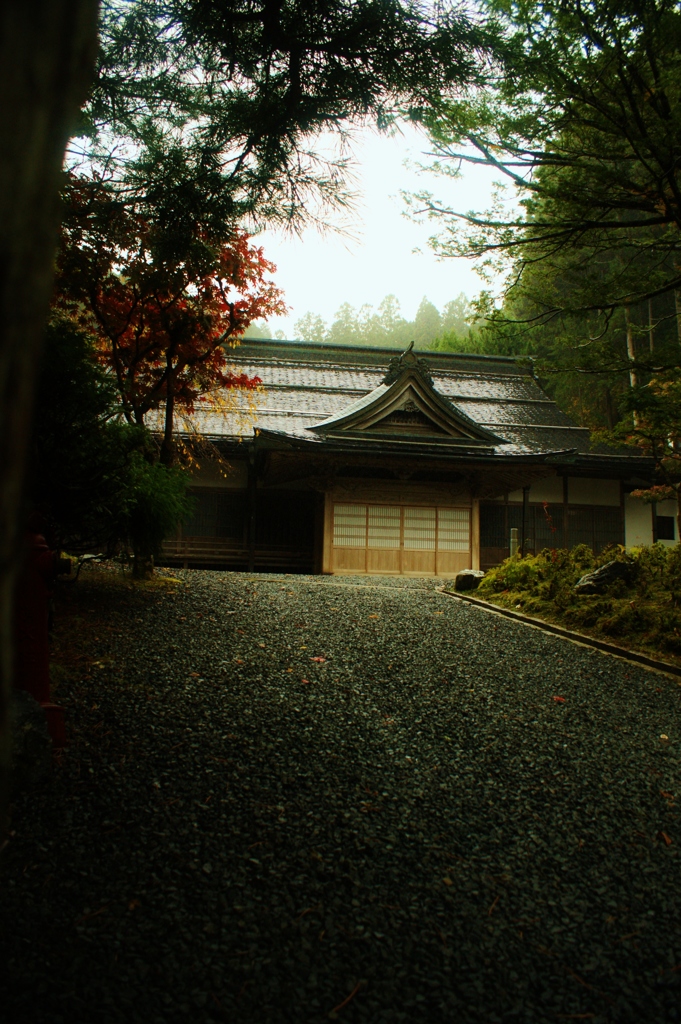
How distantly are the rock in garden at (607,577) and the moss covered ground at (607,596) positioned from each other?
0.05 meters

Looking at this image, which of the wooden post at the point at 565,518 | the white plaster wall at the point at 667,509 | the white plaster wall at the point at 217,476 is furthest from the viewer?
the white plaster wall at the point at 667,509

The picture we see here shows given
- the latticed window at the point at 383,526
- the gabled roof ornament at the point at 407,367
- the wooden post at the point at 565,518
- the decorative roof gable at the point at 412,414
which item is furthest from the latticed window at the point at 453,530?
the gabled roof ornament at the point at 407,367

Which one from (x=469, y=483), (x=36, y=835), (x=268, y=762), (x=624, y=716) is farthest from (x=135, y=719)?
(x=469, y=483)

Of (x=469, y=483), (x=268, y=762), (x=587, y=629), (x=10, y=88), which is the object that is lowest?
(x=268, y=762)

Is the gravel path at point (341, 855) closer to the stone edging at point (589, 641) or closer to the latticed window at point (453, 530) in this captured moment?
the stone edging at point (589, 641)

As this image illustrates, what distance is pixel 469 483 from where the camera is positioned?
13.8m

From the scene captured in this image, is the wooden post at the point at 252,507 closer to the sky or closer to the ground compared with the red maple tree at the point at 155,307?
closer to the ground

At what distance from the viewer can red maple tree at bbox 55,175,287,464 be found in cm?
658

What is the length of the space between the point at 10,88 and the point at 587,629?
6.74m

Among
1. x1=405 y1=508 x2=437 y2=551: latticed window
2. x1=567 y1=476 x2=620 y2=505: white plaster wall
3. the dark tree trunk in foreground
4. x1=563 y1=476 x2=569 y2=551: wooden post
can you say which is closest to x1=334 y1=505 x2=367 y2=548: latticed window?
x1=405 y1=508 x2=437 y2=551: latticed window

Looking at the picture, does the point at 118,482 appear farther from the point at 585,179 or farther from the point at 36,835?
the point at 585,179

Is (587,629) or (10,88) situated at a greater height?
(10,88)

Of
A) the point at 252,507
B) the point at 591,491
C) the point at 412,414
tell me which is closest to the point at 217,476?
the point at 252,507

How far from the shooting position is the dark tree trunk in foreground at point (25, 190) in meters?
0.59
